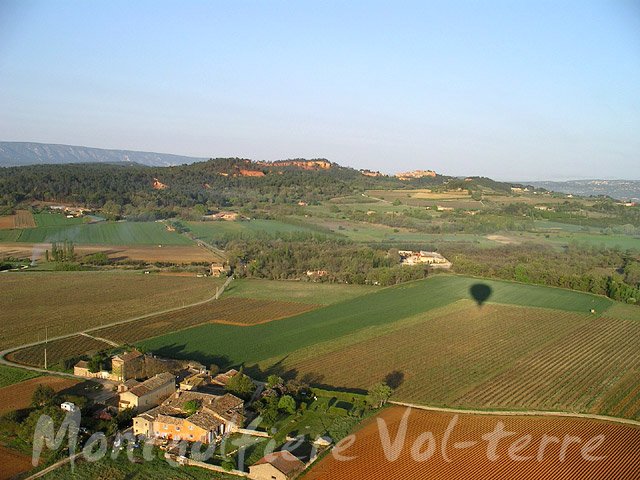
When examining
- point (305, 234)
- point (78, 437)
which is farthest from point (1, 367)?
point (305, 234)

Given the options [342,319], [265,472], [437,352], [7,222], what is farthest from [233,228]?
[265,472]

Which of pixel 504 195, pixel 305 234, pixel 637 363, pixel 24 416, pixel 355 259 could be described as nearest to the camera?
pixel 24 416

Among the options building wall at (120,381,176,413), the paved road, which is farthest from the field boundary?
the paved road

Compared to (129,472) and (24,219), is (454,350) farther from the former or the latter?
(24,219)

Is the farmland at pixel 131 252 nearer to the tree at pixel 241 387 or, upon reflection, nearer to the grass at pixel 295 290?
the grass at pixel 295 290

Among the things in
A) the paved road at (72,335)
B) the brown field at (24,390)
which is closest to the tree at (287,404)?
the brown field at (24,390)

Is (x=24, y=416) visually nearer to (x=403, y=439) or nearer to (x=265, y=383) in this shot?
(x=265, y=383)

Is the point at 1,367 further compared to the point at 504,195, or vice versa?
the point at 504,195
